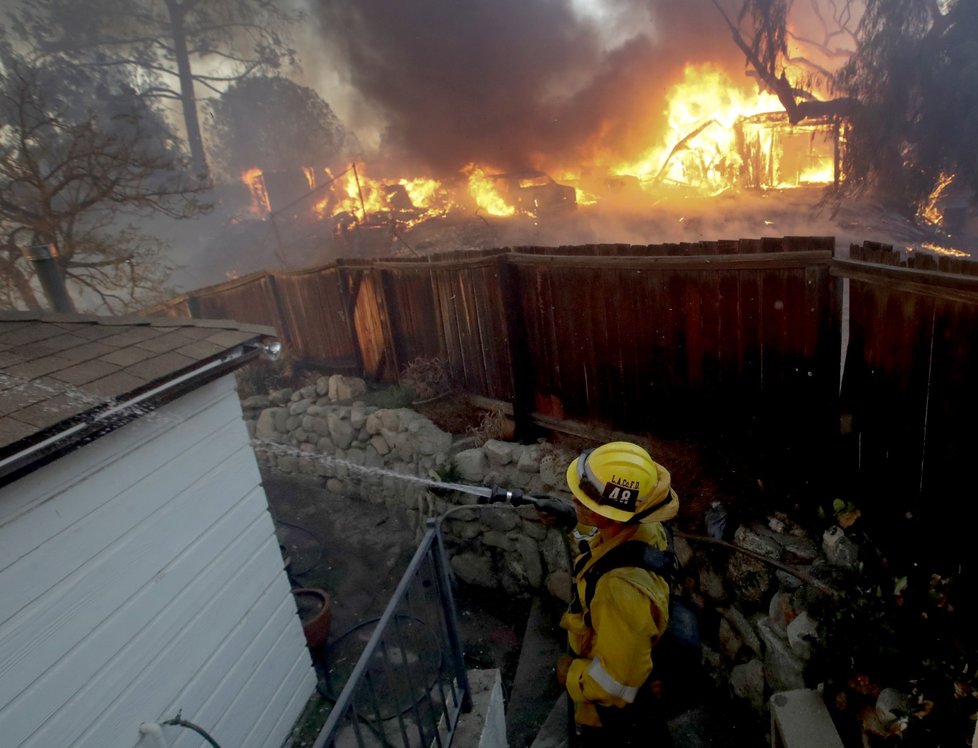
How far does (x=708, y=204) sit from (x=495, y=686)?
1624 centimetres

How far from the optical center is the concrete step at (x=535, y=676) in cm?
447

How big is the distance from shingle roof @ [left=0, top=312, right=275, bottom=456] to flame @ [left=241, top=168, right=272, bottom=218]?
27.7 metres

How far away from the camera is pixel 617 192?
62.9 feet

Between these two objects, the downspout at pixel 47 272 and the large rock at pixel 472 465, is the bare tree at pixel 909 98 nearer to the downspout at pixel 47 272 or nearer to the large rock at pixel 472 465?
the large rock at pixel 472 465

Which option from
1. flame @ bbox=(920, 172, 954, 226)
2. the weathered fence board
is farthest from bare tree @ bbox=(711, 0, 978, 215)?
the weathered fence board

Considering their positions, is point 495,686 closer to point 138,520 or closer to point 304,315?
point 138,520

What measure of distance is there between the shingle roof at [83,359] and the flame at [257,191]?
2771cm

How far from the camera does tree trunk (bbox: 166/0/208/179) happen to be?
25891 mm

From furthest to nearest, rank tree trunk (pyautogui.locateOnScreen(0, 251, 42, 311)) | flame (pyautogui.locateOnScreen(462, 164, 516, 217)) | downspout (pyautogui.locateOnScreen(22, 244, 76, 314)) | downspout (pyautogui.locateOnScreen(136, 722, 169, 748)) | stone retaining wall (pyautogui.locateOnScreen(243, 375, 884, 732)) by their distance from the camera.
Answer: flame (pyautogui.locateOnScreen(462, 164, 516, 217)) → tree trunk (pyautogui.locateOnScreen(0, 251, 42, 311)) → downspout (pyautogui.locateOnScreen(22, 244, 76, 314)) → stone retaining wall (pyautogui.locateOnScreen(243, 375, 884, 732)) → downspout (pyautogui.locateOnScreen(136, 722, 169, 748))

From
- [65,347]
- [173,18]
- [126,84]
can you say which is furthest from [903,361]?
[173,18]

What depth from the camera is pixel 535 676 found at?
4.89 m

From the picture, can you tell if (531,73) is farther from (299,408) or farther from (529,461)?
(529,461)

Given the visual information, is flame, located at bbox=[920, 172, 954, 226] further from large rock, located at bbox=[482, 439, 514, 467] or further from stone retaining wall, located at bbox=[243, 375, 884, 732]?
large rock, located at bbox=[482, 439, 514, 467]

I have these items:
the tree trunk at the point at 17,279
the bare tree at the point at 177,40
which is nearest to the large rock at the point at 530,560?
the tree trunk at the point at 17,279
